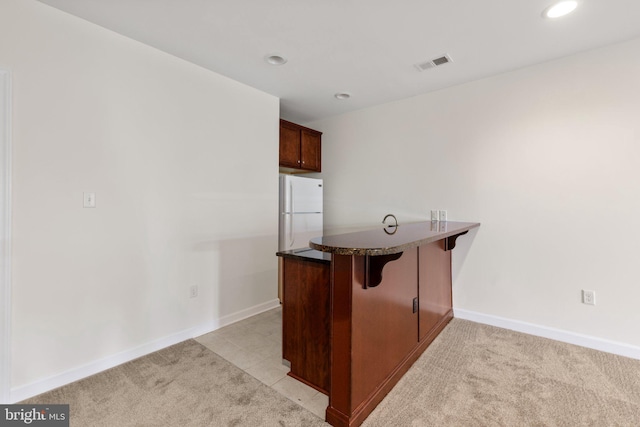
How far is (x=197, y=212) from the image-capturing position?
2689mm

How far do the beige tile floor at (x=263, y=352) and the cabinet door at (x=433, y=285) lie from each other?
110 centimetres

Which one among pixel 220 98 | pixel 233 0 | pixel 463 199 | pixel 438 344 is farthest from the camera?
pixel 463 199

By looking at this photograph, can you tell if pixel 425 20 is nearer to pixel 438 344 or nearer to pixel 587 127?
pixel 587 127

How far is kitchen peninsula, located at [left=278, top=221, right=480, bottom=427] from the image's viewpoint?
1.52 meters

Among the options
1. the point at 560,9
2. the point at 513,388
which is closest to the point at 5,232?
the point at 513,388

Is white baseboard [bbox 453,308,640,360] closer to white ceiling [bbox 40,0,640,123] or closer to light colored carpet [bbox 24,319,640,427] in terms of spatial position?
light colored carpet [bbox 24,319,640,427]

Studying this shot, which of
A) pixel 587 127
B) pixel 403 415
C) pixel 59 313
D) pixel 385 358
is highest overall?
pixel 587 127

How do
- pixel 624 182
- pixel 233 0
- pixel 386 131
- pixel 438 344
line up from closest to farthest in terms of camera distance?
pixel 233 0
pixel 624 182
pixel 438 344
pixel 386 131

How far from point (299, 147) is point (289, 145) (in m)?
0.20

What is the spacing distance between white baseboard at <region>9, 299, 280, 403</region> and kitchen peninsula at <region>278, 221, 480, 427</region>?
1.10 metres

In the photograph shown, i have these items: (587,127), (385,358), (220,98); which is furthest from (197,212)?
(587,127)

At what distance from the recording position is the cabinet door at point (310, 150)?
4.05 meters

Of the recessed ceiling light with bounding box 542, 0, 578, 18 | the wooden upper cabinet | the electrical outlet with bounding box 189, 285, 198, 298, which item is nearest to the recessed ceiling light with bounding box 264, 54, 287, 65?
the wooden upper cabinet

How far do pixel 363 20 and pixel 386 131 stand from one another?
175cm
